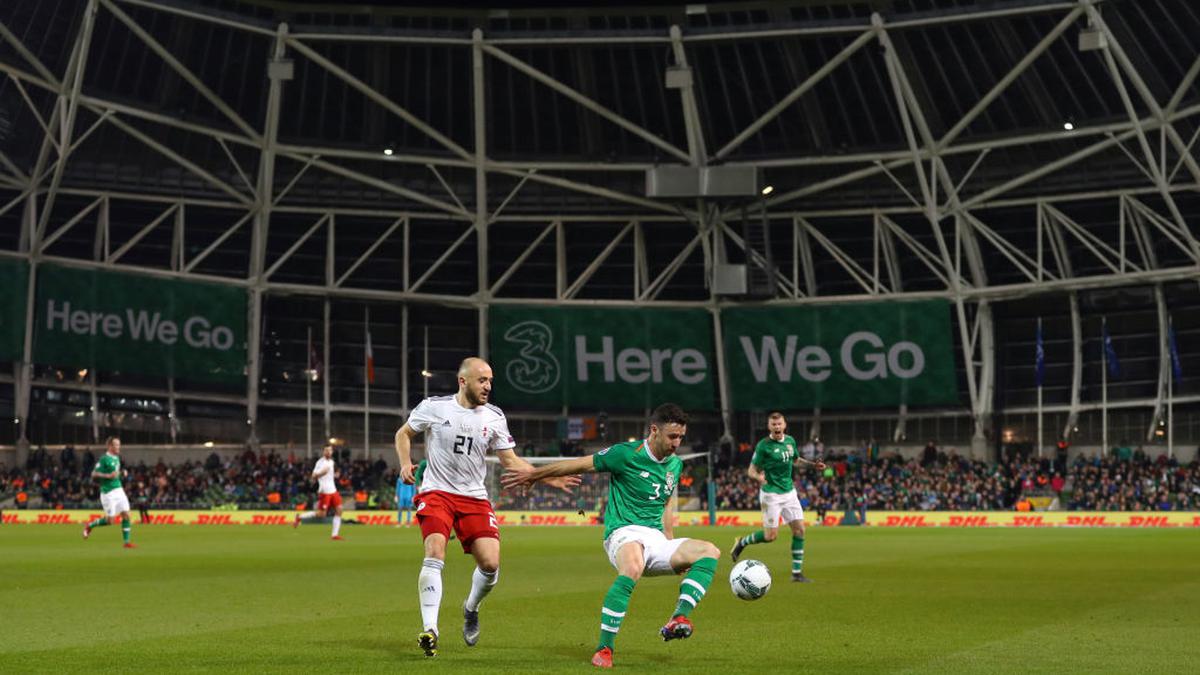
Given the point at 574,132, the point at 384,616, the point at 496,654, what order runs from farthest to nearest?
the point at 574,132 < the point at 384,616 < the point at 496,654

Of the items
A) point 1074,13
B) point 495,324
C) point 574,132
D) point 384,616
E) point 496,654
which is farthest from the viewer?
point 495,324

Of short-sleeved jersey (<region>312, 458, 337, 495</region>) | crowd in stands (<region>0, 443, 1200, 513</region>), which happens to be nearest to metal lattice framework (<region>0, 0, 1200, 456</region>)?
crowd in stands (<region>0, 443, 1200, 513</region>)

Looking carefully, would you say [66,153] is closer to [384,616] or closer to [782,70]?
[782,70]

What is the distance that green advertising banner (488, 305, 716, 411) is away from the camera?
72688 mm

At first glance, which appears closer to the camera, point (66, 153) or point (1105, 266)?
point (66, 153)

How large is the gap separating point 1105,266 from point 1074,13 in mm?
20675

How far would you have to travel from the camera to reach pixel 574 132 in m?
67.8

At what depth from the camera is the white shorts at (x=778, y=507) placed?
25.6 metres

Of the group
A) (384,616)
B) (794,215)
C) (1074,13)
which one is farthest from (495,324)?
(384,616)

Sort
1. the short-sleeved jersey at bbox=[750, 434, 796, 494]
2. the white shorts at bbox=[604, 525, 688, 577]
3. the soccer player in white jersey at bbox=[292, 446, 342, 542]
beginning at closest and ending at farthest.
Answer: the white shorts at bbox=[604, 525, 688, 577], the short-sleeved jersey at bbox=[750, 434, 796, 494], the soccer player in white jersey at bbox=[292, 446, 342, 542]

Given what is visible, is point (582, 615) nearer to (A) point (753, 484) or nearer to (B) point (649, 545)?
(B) point (649, 545)

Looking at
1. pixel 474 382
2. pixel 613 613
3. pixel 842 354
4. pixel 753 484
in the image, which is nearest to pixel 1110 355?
pixel 842 354

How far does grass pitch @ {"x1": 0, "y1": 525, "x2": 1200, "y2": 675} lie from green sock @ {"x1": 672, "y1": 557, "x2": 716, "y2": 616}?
47cm

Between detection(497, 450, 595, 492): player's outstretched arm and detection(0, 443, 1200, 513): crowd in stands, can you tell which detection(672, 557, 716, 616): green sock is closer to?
detection(497, 450, 595, 492): player's outstretched arm
